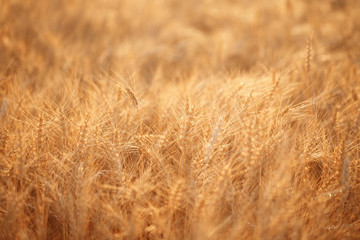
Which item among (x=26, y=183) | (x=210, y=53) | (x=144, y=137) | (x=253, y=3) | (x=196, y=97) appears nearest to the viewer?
(x=26, y=183)

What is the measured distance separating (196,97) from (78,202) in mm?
897

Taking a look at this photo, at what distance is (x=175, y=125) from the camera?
1.22 metres

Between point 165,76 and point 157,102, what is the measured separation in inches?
28.7

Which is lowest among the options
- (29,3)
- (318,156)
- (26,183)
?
(26,183)

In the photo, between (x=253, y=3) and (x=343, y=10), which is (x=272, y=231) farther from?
(x=253, y=3)

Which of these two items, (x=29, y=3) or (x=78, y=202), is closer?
(x=78, y=202)

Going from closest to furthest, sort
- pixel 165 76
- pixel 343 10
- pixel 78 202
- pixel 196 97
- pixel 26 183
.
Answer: pixel 78 202 → pixel 26 183 → pixel 196 97 → pixel 165 76 → pixel 343 10

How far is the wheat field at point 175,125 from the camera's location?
89 centimetres

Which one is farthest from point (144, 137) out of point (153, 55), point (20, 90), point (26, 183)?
point (153, 55)

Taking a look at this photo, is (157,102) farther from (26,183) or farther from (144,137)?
(26,183)

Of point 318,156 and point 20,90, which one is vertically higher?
point 20,90

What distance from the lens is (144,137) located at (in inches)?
46.0

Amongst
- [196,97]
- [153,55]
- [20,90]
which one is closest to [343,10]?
[153,55]

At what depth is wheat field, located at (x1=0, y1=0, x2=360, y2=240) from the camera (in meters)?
0.89
